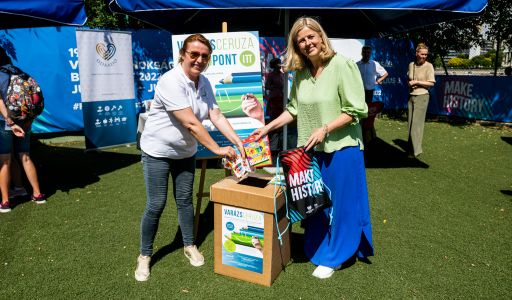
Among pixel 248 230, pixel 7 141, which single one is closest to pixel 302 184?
pixel 248 230

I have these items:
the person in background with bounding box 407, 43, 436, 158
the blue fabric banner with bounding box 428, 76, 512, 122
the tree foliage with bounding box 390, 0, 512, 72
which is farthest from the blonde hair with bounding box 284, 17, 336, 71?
the tree foliage with bounding box 390, 0, 512, 72

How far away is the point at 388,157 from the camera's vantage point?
6605 millimetres

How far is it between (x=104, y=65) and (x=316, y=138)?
5276 mm

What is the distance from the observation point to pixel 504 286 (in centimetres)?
278

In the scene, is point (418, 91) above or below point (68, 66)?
below

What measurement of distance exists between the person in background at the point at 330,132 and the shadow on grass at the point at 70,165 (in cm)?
345

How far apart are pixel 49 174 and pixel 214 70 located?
300 centimetres

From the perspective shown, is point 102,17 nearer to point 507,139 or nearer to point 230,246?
point 230,246

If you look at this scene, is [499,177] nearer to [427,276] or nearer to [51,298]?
[427,276]

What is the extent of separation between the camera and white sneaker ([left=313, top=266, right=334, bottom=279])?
289cm

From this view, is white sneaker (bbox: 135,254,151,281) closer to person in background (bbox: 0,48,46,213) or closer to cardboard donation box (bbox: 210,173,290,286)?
cardboard donation box (bbox: 210,173,290,286)

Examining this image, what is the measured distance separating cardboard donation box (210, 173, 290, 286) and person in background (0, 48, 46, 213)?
99.2 inches

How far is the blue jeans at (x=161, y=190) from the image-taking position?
2678mm

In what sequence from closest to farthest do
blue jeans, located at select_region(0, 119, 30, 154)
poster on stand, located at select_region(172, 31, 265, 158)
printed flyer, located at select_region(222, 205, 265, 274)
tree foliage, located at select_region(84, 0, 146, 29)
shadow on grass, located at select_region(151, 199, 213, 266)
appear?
1. printed flyer, located at select_region(222, 205, 265, 274)
2. shadow on grass, located at select_region(151, 199, 213, 266)
3. blue jeans, located at select_region(0, 119, 30, 154)
4. poster on stand, located at select_region(172, 31, 265, 158)
5. tree foliage, located at select_region(84, 0, 146, 29)
